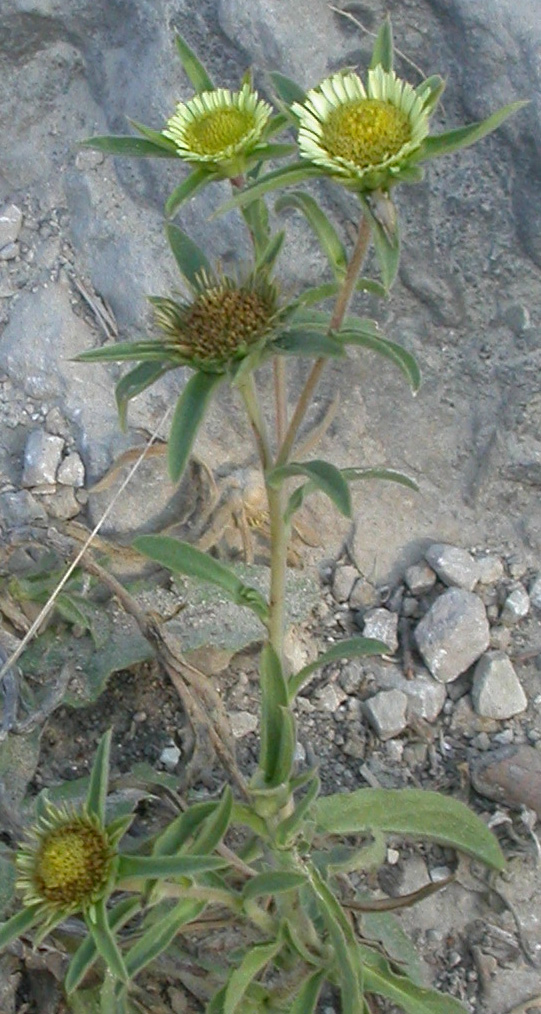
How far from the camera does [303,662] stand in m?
3.28

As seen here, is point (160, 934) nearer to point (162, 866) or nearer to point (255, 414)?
point (162, 866)

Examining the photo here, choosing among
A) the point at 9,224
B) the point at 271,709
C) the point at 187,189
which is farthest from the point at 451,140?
the point at 9,224

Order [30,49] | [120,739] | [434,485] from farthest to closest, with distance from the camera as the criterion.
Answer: [30,49]
[434,485]
[120,739]

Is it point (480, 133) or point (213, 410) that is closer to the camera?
point (480, 133)

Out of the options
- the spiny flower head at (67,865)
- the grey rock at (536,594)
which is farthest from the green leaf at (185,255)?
the grey rock at (536,594)

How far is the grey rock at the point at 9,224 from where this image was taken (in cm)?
390

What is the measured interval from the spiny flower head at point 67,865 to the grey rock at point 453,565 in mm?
1592

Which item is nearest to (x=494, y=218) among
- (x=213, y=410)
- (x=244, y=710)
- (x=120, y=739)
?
(x=213, y=410)

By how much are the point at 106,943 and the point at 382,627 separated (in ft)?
5.26

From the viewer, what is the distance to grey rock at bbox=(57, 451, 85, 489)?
11.8 ft

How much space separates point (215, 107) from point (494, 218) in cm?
134

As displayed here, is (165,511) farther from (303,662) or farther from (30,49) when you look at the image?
(30,49)

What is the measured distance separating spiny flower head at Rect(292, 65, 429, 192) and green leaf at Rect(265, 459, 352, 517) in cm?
47

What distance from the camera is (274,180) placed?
6.04 ft
